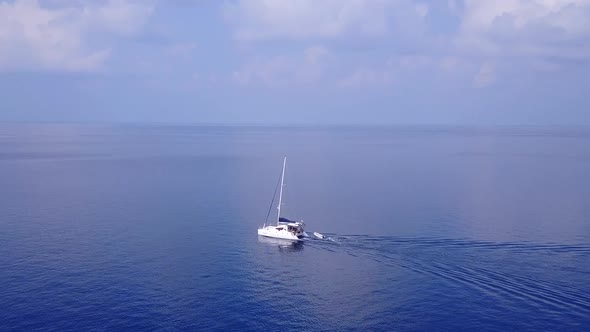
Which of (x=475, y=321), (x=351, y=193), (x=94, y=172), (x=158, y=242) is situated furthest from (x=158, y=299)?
(x=94, y=172)

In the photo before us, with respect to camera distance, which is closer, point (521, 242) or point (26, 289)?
point (26, 289)

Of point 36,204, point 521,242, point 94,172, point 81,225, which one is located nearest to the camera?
point 521,242

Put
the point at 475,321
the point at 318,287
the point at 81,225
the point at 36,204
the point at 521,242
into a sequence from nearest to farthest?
the point at 475,321 < the point at 318,287 < the point at 521,242 < the point at 81,225 < the point at 36,204

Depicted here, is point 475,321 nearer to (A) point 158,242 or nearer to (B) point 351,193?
(A) point 158,242

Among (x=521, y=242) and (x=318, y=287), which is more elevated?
(x=521, y=242)

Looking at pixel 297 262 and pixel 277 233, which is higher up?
pixel 277 233

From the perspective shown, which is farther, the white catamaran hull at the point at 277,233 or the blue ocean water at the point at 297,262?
the white catamaran hull at the point at 277,233

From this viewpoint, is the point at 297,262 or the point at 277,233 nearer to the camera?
the point at 297,262

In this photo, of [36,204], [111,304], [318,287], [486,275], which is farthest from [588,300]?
[36,204]

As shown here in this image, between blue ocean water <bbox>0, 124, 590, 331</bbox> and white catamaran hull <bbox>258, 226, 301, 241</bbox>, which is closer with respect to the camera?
blue ocean water <bbox>0, 124, 590, 331</bbox>
